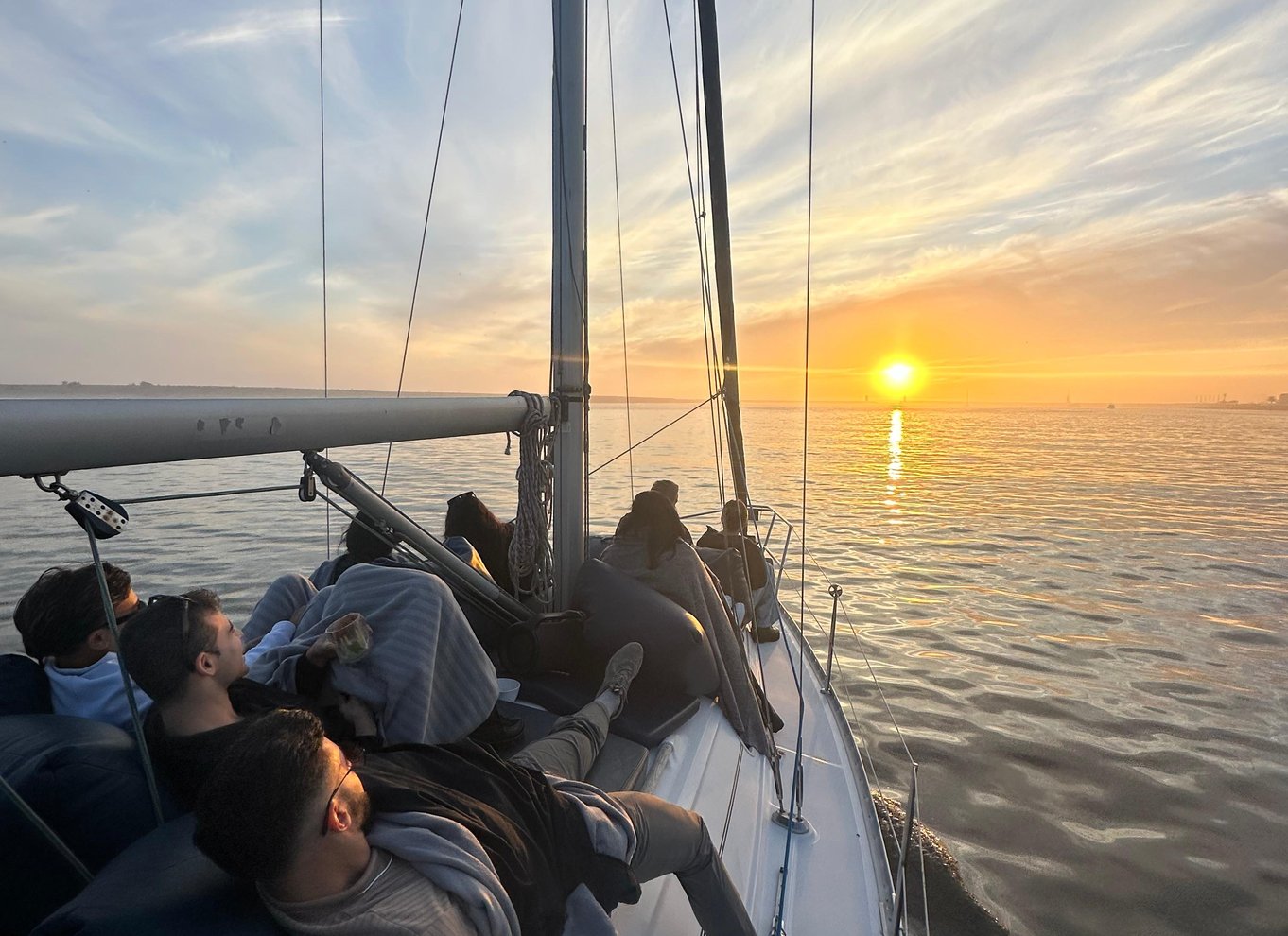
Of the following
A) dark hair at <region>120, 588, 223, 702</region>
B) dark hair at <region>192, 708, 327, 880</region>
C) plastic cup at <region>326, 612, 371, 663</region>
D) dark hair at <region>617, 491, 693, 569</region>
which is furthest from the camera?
dark hair at <region>617, 491, 693, 569</region>

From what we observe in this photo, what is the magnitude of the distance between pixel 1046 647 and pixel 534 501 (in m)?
6.09

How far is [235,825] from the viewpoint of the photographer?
3.10 feet

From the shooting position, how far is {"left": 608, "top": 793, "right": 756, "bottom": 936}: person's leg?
5.50ft

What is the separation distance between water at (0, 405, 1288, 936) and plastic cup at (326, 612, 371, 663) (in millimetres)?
3505

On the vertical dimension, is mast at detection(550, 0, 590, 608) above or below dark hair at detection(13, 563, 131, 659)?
above

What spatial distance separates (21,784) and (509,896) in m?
0.88

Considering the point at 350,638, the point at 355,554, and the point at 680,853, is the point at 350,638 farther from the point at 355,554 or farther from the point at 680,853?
the point at 355,554

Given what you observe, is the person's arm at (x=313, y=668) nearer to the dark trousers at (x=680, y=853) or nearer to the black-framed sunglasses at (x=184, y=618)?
the black-framed sunglasses at (x=184, y=618)

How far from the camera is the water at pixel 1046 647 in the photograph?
384 centimetres

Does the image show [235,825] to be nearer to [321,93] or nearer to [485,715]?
[485,715]

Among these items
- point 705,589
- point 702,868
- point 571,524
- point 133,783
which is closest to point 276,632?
point 133,783

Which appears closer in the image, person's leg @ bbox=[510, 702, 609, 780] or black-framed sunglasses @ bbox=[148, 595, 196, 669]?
black-framed sunglasses @ bbox=[148, 595, 196, 669]

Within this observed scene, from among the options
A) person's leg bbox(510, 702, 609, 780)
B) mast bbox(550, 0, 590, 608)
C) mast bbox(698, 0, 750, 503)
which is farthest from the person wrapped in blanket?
mast bbox(698, 0, 750, 503)

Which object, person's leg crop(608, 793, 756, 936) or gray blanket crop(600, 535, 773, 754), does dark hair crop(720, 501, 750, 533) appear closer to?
gray blanket crop(600, 535, 773, 754)
